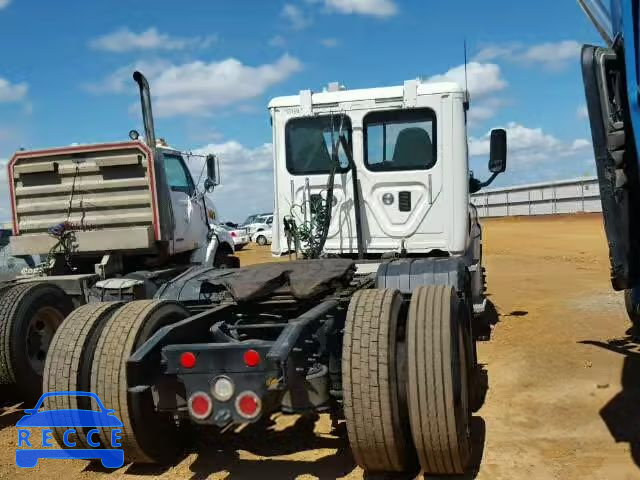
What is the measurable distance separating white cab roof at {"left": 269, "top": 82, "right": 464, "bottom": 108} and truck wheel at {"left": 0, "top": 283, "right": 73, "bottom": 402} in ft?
10.2

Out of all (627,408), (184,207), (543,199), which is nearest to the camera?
(627,408)

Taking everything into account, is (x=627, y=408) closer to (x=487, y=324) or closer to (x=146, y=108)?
(x=487, y=324)

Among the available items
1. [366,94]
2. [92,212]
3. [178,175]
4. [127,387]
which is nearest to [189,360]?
[127,387]

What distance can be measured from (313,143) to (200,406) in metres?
3.90

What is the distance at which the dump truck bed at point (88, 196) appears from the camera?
25.2 ft

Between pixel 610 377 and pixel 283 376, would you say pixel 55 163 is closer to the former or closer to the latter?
pixel 283 376

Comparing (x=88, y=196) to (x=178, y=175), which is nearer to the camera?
(x=88, y=196)

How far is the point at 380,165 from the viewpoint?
6.65 meters

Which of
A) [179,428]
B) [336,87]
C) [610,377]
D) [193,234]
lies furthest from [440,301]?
[193,234]

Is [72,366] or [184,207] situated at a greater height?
[184,207]

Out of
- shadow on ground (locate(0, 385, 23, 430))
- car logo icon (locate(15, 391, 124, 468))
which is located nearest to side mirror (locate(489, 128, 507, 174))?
car logo icon (locate(15, 391, 124, 468))

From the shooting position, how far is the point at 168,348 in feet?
12.1

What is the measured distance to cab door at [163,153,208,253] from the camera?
841cm

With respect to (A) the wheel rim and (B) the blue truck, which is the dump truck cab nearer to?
(B) the blue truck
